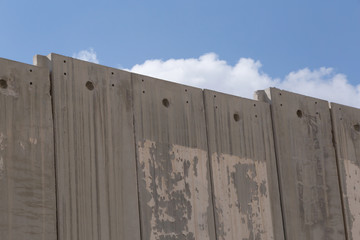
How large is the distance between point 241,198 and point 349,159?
69.1 inches

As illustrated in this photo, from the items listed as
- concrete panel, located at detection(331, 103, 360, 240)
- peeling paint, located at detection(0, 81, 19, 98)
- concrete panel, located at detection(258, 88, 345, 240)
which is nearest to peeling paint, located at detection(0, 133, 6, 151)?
peeling paint, located at detection(0, 81, 19, 98)

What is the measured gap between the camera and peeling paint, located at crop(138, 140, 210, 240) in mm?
5766

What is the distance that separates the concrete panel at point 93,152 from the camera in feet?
17.2

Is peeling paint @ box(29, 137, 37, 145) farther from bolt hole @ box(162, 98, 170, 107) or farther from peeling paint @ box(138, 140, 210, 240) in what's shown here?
bolt hole @ box(162, 98, 170, 107)

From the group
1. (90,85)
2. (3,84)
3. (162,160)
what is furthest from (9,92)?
(162,160)

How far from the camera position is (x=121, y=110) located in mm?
5766

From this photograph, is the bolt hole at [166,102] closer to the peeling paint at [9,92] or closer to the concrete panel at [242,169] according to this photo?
the concrete panel at [242,169]

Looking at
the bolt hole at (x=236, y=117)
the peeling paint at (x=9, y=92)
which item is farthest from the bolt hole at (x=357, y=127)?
the peeling paint at (x=9, y=92)

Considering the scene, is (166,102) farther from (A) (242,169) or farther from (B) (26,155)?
(B) (26,155)

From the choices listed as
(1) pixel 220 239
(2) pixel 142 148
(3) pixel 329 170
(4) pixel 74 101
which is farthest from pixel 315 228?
(4) pixel 74 101

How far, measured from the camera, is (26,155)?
505 centimetres

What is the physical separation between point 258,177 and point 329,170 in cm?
108

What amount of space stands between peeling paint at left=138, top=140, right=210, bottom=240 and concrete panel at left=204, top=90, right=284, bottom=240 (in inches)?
6.8

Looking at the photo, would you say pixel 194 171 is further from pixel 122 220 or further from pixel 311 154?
pixel 311 154
